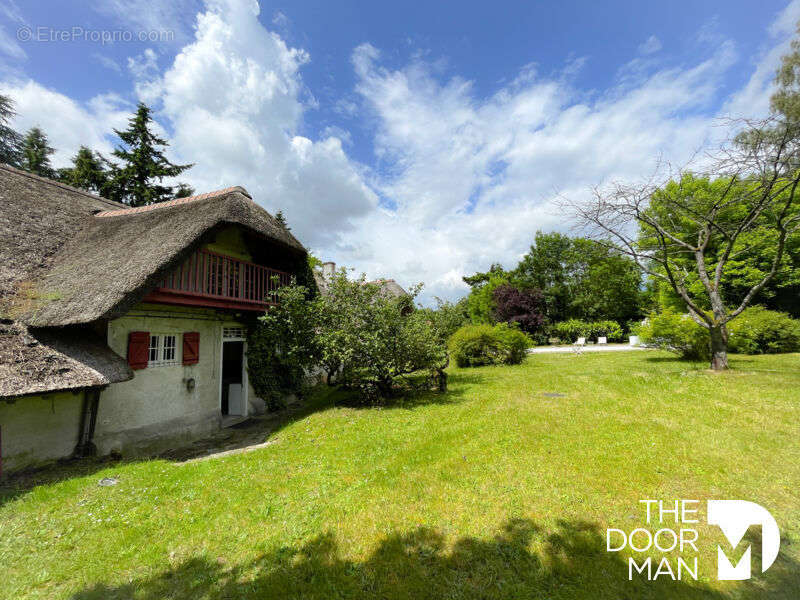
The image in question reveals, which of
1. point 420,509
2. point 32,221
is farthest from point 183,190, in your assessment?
point 420,509

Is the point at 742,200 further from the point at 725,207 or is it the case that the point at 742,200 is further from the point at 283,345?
the point at 283,345

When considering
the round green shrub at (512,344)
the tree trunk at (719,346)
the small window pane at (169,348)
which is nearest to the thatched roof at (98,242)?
the small window pane at (169,348)

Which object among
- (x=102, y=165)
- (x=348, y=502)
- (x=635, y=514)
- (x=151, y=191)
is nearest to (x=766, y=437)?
(x=635, y=514)

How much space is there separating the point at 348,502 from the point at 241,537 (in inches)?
49.7

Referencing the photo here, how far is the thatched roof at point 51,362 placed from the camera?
16.2 feet

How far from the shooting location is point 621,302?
29.8m

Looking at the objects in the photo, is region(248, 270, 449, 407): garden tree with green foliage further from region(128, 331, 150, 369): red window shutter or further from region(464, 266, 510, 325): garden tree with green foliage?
region(464, 266, 510, 325): garden tree with green foliage

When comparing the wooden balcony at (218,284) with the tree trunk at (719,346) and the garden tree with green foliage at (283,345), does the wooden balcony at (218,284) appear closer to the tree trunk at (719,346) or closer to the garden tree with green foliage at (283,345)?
the garden tree with green foliage at (283,345)

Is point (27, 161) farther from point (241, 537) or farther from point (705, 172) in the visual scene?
point (705, 172)

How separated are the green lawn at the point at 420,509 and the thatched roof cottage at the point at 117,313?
4.40 feet

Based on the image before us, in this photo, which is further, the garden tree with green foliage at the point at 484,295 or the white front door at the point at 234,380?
the garden tree with green foliage at the point at 484,295

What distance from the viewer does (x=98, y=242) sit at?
26.3ft

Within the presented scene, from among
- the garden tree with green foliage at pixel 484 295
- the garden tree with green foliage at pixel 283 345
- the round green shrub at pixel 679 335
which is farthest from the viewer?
the garden tree with green foliage at pixel 484 295

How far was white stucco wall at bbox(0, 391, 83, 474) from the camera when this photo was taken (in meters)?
5.45
